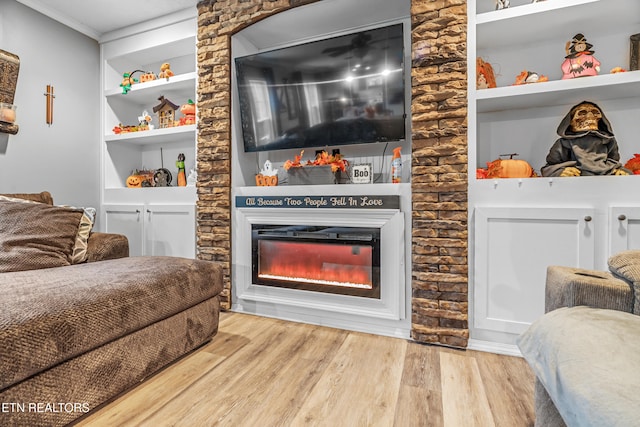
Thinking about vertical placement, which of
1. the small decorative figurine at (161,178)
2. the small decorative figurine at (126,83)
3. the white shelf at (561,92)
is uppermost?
the small decorative figurine at (126,83)

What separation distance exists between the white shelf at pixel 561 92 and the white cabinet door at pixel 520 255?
2.16 feet

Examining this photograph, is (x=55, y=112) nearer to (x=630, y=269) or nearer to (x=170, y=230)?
(x=170, y=230)

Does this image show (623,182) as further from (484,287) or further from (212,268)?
(212,268)

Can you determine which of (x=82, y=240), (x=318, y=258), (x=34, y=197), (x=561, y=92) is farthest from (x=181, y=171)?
(x=561, y=92)

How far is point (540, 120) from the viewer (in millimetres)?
2031

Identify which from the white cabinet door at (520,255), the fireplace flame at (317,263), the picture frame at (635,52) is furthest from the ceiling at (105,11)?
the picture frame at (635,52)

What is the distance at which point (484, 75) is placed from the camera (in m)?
1.97

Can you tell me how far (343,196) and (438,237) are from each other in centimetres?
66

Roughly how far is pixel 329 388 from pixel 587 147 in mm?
1864

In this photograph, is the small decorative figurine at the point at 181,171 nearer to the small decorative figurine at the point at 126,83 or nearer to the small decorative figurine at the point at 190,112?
the small decorative figurine at the point at 190,112

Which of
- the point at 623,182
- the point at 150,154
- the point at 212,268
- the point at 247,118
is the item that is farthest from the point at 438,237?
the point at 150,154

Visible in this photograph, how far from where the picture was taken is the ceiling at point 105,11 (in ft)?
8.57

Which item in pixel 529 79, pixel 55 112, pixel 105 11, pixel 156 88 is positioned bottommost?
pixel 529 79

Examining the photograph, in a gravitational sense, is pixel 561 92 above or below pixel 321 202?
above
